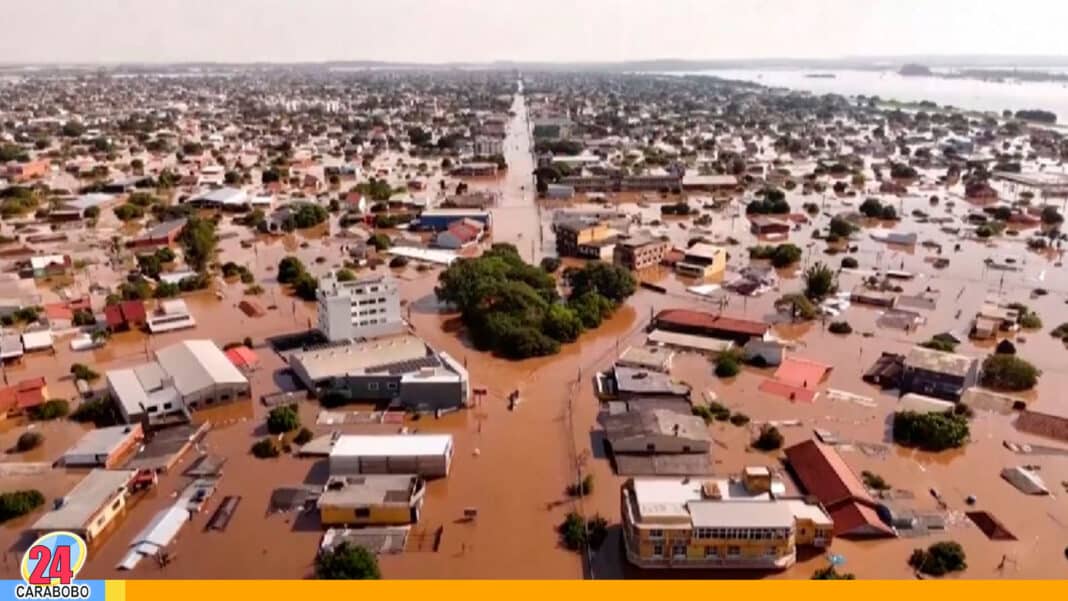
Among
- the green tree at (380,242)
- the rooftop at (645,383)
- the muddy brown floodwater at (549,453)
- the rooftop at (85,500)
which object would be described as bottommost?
the muddy brown floodwater at (549,453)

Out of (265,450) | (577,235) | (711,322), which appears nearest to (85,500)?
(265,450)

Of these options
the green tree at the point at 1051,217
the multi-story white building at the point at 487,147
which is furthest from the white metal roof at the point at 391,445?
the multi-story white building at the point at 487,147

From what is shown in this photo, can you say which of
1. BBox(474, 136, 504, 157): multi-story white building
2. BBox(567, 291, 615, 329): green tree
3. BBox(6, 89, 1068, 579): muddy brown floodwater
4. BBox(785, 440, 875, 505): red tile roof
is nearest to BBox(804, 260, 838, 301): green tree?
BBox(6, 89, 1068, 579): muddy brown floodwater

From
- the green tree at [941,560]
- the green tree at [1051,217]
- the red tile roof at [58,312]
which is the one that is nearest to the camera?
the green tree at [941,560]

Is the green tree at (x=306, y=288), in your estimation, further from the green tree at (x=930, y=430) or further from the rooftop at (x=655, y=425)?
the green tree at (x=930, y=430)

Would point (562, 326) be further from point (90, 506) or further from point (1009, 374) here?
point (90, 506)

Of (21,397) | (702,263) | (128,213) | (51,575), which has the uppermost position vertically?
(51,575)

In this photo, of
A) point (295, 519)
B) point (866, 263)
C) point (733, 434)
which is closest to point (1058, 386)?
point (733, 434)
